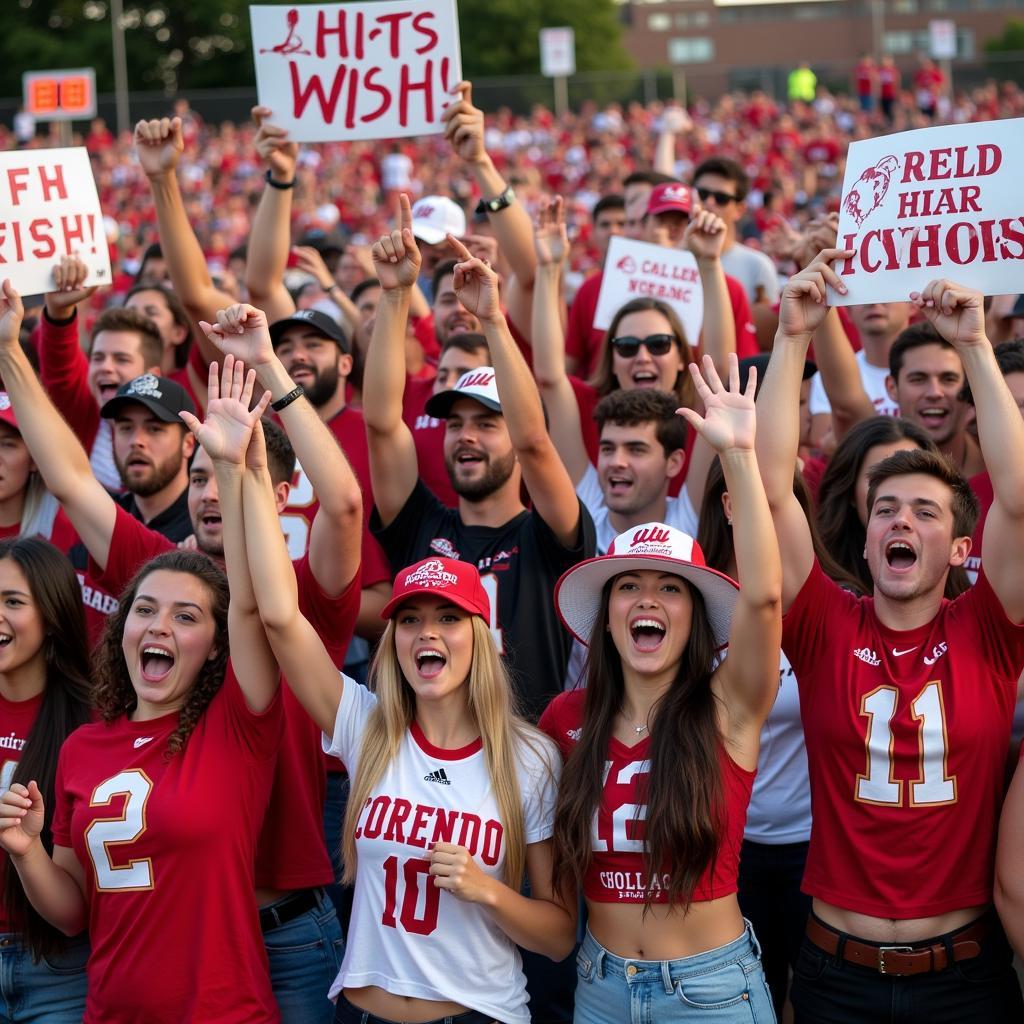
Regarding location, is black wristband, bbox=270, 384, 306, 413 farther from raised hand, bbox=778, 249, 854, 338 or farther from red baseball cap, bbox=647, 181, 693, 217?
red baseball cap, bbox=647, 181, 693, 217

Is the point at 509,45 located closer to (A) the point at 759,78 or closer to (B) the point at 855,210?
(A) the point at 759,78

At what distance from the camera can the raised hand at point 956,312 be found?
3.70m

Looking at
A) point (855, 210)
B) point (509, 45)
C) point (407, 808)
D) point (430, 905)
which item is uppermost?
point (509, 45)

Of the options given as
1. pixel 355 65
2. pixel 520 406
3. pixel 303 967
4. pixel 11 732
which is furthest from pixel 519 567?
pixel 355 65

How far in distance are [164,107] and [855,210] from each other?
29.0 m

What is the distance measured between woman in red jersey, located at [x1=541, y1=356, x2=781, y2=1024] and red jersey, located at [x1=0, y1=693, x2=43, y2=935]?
163 cm

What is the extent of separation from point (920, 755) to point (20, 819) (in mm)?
2313

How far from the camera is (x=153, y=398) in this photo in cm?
520

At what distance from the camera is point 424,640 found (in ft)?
12.4

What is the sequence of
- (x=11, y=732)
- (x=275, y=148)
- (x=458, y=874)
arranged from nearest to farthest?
1. (x=458, y=874)
2. (x=11, y=732)
3. (x=275, y=148)

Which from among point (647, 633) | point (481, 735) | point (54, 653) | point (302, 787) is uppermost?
point (647, 633)

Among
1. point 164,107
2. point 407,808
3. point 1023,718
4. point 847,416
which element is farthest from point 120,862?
point 164,107

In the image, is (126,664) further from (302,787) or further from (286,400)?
(286,400)

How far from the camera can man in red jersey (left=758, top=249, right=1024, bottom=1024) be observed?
362 centimetres
